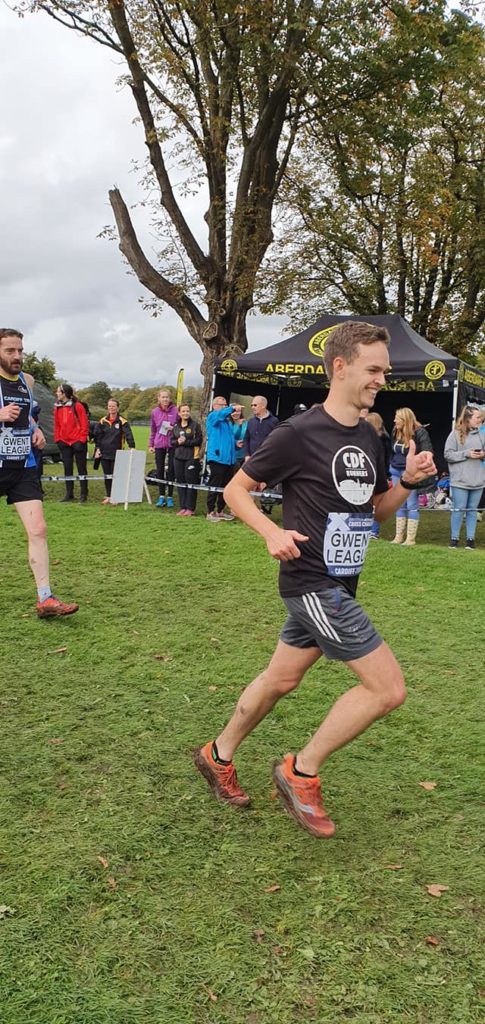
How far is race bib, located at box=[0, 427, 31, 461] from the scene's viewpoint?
19.2 feet

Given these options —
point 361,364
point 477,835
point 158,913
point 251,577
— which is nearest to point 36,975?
point 158,913

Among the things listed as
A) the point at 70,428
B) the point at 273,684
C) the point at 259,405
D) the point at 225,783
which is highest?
the point at 259,405

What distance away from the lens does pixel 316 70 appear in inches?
637

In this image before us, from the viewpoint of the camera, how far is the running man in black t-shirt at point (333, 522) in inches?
115

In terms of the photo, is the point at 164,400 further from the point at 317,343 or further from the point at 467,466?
the point at 467,466

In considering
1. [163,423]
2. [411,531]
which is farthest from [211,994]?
[163,423]

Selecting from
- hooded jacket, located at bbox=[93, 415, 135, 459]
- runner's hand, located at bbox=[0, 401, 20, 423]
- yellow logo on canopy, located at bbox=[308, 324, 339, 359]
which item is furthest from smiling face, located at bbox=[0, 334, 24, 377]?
yellow logo on canopy, located at bbox=[308, 324, 339, 359]

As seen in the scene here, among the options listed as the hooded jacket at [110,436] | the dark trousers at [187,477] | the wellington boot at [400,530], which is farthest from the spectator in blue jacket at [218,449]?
the wellington boot at [400,530]

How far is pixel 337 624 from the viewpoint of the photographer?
292 cm

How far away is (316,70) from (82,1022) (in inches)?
708

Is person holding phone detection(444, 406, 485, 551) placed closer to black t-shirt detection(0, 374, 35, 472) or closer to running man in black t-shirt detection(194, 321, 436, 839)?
black t-shirt detection(0, 374, 35, 472)

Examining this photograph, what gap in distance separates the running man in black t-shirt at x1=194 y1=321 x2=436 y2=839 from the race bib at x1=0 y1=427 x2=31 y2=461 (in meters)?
3.34

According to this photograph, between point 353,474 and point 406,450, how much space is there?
760cm

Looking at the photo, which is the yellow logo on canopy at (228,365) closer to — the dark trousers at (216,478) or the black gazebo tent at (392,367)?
the black gazebo tent at (392,367)
